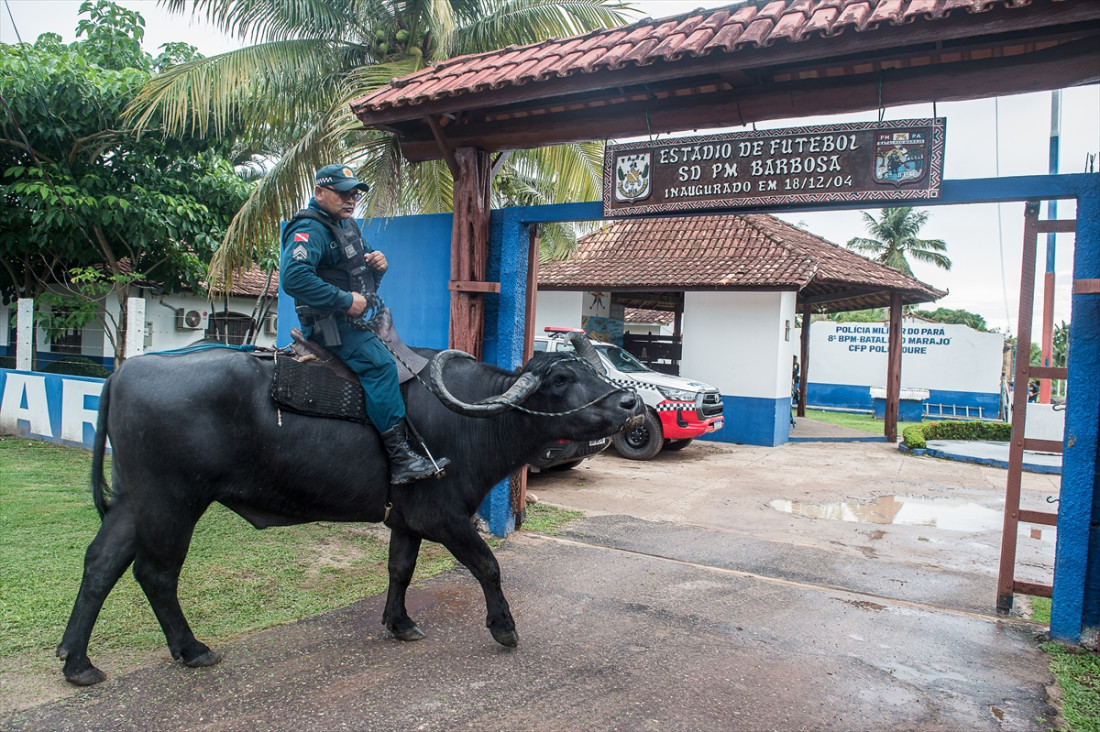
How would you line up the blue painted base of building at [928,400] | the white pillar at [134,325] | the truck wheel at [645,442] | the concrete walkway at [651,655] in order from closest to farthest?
1. the concrete walkway at [651,655]
2. the white pillar at [134,325]
3. the truck wheel at [645,442]
4. the blue painted base of building at [928,400]

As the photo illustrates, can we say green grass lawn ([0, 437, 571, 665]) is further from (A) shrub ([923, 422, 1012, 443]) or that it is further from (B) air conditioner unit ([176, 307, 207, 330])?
(B) air conditioner unit ([176, 307, 207, 330])

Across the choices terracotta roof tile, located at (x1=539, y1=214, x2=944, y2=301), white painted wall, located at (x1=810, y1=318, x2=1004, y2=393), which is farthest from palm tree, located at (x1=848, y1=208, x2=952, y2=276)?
terracotta roof tile, located at (x1=539, y1=214, x2=944, y2=301)

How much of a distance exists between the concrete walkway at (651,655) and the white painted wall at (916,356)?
19330 mm

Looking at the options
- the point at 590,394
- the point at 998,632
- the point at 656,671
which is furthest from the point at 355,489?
the point at 998,632

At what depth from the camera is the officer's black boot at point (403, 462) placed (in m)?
3.99

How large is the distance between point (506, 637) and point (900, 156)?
3.93m

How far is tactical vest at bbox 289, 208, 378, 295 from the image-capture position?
13.6 ft

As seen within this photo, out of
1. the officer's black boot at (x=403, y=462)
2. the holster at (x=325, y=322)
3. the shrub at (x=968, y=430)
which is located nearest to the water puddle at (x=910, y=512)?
the officer's black boot at (x=403, y=462)

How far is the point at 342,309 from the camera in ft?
13.0

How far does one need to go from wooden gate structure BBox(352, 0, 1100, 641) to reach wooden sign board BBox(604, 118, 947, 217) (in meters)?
0.20

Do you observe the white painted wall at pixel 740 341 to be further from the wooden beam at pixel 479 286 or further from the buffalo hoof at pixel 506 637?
the buffalo hoof at pixel 506 637

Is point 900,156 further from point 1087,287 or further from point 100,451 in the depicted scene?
point 100,451

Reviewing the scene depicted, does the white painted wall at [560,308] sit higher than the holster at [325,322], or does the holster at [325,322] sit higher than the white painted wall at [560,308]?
the white painted wall at [560,308]

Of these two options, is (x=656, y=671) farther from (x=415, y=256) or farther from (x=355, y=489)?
(x=415, y=256)
